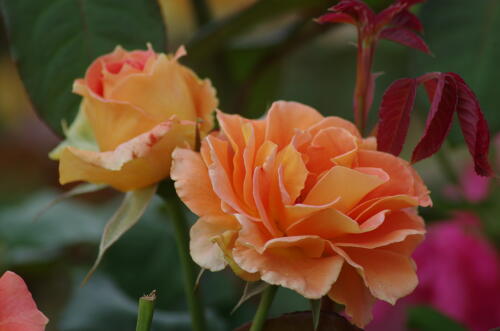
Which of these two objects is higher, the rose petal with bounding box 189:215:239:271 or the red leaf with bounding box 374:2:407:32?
the red leaf with bounding box 374:2:407:32

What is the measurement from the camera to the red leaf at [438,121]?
38cm

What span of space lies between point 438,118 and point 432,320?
0.69ft

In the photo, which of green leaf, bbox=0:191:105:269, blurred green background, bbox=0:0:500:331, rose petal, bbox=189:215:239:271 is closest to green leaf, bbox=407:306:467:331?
blurred green background, bbox=0:0:500:331

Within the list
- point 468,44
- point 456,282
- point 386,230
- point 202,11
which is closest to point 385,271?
point 386,230

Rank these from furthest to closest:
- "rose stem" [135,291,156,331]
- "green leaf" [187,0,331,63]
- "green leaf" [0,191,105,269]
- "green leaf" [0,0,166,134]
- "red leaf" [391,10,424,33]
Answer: "green leaf" [0,191,105,269] → "green leaf" [187,0,331,63] → "green leaf" [0,0,166,134] → "red leaf" [391,10,424,33] → "rose stem" [135,291,156,331]

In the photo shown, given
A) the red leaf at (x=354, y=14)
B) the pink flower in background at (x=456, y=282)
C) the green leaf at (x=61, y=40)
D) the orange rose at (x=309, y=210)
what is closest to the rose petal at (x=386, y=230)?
the orange rose at (x=309, y=210)

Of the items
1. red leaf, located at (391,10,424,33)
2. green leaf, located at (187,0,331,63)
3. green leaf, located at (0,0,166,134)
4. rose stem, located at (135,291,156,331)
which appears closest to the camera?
rose stem, located at (135,291,156,331)

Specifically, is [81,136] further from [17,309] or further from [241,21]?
[241,21]

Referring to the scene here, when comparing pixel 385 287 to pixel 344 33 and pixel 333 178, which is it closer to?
pixel 333 178

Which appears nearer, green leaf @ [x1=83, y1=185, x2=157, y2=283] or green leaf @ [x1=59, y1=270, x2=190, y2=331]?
green leaf @ [x1=83, y1=185, x2=157, y2=283]

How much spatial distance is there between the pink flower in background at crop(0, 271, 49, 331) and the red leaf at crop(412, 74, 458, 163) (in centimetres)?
19

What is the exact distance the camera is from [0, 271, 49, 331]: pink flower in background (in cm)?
36

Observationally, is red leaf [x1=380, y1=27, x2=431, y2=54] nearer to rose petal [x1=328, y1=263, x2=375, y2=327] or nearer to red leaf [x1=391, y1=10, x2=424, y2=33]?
red leaf [x1=391, y1=10, x2=424, y2=33]

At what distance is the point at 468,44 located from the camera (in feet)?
1.95
